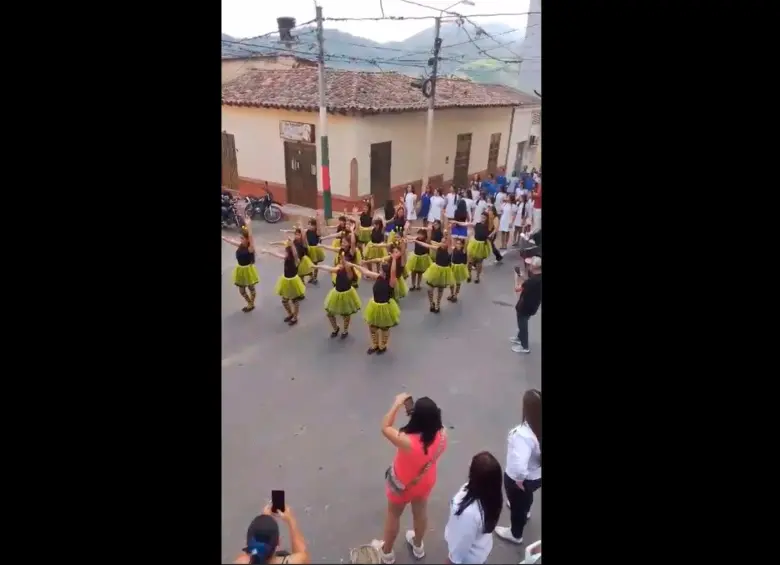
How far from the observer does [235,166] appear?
2768 millimetres

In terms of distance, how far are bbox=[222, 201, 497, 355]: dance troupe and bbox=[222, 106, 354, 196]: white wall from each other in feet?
1.56

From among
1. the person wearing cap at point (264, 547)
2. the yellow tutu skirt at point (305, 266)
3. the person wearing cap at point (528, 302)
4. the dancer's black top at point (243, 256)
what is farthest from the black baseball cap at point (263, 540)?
the yellow tutu skirt at point (305, 266)

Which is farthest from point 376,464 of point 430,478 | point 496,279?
point 496,279

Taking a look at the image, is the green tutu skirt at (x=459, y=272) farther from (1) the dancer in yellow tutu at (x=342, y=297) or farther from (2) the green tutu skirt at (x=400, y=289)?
(1) the dancer in yellow tutu at (x=342, y=297)

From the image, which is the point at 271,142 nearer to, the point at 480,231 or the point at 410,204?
the point at 410,204

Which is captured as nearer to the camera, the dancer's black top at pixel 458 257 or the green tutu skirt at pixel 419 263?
the dancer's black top at pixel 458 257

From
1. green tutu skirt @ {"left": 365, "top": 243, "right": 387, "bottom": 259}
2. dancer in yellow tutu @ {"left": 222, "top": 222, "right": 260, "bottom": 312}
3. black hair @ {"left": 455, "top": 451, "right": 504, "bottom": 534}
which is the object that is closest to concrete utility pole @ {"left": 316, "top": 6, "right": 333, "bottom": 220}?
dancer in yellow tutu @ {"left": 222, "top": 222, "right": 260, "bottom": 312}

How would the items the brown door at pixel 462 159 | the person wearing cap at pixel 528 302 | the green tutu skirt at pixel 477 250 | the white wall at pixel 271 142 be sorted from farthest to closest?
the green tutu skirt at pixel 477 250, the brown door at pixel 462 159, the person wearing cap at pixel 528 302, the white wall at pixel 271 142

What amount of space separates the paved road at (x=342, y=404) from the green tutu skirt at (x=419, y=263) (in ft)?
1.30

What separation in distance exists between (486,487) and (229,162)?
2.17 metres

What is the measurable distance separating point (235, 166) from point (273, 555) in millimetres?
2082

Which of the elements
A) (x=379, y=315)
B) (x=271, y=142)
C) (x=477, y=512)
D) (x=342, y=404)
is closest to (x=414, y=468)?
(x=477, y=512)

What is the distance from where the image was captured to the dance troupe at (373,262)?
3.39 meters

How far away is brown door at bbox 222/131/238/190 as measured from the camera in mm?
2485
